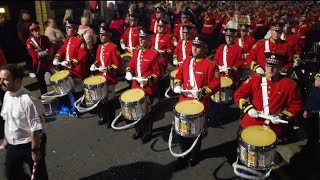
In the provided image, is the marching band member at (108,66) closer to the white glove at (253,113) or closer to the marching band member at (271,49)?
the marching band member at (271,49)

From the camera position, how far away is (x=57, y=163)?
588 cm

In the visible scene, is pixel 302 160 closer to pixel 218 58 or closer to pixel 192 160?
pixel 192 160

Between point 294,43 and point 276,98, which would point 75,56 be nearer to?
point 276,98

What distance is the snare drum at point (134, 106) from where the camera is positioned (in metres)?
5.73

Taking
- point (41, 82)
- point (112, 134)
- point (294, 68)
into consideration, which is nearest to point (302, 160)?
point (294, 68)

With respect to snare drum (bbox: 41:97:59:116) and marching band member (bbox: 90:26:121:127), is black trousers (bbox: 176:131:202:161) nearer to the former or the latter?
marching band member (bbox: 90:26:121:127)

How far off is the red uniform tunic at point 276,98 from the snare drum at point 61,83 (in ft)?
12.9

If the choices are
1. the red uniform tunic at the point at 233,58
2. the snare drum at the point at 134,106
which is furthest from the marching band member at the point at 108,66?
the red uniform tunic at the point at 233,58

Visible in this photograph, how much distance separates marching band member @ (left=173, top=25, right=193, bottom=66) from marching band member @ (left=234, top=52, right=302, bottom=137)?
367 cm

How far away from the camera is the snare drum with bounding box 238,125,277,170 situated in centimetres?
405

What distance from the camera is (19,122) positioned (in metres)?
4.00

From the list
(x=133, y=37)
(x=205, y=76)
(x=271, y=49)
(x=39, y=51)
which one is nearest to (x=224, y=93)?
(x=205, y=76)

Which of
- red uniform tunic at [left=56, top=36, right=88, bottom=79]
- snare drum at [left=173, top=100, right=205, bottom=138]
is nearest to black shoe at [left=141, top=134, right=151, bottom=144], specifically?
snare drum at [left=173, top=100, right=205, bottom=138]

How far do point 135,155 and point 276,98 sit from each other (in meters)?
2.82
